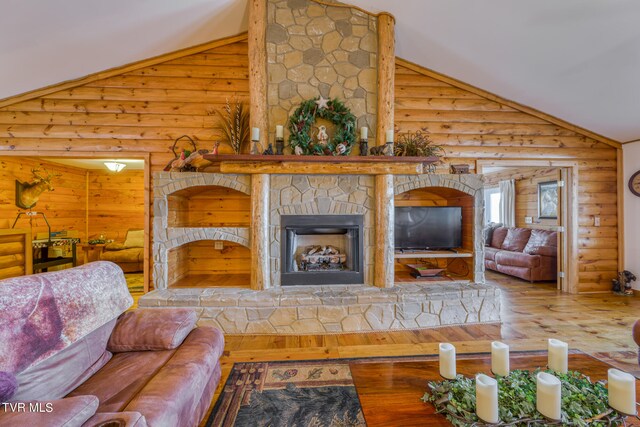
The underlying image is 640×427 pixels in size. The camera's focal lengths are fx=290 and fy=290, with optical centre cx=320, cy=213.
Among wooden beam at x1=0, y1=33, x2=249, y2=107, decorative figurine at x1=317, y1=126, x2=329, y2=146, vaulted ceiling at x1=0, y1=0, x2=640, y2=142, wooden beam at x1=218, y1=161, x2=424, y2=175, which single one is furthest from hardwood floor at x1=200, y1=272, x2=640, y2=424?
wooden beam at x1=0, y1=33, x2=249, y2=107

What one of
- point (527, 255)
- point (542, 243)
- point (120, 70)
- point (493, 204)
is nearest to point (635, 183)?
point (542, 243)

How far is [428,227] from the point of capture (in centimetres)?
365

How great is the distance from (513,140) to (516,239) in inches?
→ 90.7

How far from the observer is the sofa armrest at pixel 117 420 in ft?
3.19

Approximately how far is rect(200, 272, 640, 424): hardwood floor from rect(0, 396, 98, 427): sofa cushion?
1.23 metres

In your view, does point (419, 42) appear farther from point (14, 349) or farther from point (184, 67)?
point (14, 349)

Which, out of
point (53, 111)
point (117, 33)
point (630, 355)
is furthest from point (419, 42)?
point (53, 111)

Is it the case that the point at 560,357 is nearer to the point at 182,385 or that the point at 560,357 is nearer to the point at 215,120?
the point at 182,385

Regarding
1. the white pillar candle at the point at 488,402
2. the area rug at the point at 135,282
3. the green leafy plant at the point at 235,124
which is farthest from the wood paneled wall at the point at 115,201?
the white pillar candle at the point at 488,402

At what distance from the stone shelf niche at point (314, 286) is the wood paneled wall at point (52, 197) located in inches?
→ 149

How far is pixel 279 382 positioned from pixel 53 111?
4.28 metres

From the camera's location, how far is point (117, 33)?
314 cm

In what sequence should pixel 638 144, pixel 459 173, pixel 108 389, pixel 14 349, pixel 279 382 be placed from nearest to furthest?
pixel 14 349, pixel 108 389, pixel 279 382, pixel 459 173, pixel 638 144

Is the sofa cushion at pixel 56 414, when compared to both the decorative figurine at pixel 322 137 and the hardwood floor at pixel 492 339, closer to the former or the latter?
the hardwood floor at pixel 492 339
